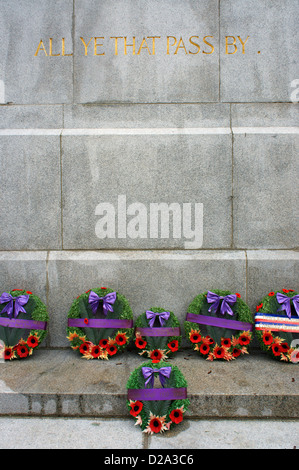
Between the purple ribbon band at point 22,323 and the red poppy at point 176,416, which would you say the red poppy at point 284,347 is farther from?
the purple ribbon band at point 22,323

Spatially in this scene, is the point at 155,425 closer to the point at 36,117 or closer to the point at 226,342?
the point at 226,342

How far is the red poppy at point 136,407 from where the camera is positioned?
12.2ft

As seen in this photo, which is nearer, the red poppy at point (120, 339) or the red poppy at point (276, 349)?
the red poppy at point (276, 349)

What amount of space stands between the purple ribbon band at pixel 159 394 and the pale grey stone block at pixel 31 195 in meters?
2.95

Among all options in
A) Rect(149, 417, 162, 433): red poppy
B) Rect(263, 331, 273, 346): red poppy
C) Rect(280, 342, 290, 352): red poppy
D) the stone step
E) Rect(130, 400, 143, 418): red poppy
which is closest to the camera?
Rect(149, 417, 162, 433): red poppy

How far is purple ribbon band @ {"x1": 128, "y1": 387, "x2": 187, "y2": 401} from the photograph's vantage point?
368cm

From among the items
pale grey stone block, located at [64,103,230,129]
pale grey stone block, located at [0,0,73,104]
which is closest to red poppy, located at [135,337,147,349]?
pale grey stone block, located at [64,103,230,129]

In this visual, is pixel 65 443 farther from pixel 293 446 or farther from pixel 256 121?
pixel 256 121

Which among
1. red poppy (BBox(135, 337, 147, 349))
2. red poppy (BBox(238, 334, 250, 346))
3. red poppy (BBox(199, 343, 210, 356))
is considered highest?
Answer: red poppy (BBox(238, 334, 250, 346))

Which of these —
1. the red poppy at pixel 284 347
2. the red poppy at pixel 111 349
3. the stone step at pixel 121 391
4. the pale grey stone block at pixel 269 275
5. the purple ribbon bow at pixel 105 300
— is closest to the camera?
the stone step at pixel 121 391

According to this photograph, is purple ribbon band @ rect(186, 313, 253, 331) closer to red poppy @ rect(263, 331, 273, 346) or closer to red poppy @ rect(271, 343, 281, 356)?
red poppy @ rect(263, 331, 273, 346)

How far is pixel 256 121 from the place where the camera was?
585cm

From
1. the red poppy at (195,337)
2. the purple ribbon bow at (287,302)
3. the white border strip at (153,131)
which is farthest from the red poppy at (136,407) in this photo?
Answer: the white border strip at (153,131)

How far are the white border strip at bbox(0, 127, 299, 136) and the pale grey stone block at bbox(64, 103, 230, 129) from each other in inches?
2.3
